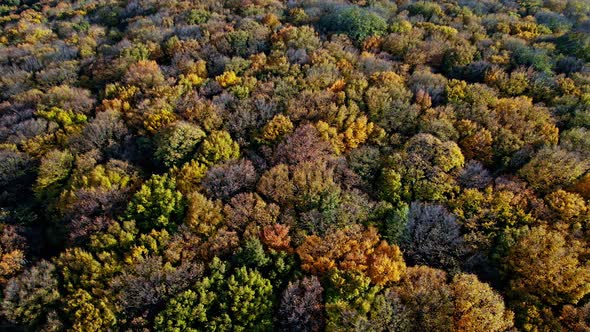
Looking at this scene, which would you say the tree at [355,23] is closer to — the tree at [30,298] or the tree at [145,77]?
the tree at [145,77]

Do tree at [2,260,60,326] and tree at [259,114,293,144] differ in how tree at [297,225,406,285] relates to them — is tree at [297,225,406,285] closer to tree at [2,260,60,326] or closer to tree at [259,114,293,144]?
tree at [259,114,293,144]

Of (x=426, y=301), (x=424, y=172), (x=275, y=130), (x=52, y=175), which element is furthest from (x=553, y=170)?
(x=52, y=175)

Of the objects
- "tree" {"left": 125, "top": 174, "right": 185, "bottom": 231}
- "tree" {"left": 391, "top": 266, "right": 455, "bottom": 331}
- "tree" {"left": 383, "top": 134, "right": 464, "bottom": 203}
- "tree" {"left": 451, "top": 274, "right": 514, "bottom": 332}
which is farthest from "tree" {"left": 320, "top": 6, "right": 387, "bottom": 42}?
"tree" {"left": 451, "top": 274, "right": 514, "bottom": 332}

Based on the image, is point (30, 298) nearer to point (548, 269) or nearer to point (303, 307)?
point (303, 307)

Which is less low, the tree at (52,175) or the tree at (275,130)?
the tree at (275,130)

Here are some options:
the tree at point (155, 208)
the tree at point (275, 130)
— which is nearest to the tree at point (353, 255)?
the tree at point (155, 208)

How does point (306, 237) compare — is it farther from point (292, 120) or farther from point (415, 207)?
point (292, 120)
